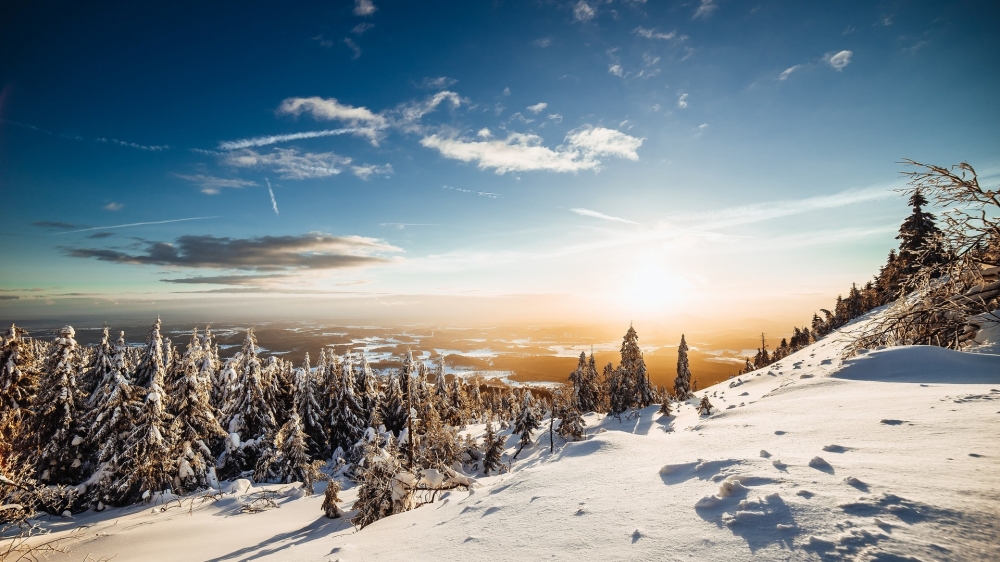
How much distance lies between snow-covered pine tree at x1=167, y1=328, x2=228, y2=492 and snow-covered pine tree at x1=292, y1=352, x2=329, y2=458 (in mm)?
8072

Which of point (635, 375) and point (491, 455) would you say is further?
point (635, 375)

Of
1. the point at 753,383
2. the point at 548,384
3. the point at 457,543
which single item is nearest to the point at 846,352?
the point at 457,543

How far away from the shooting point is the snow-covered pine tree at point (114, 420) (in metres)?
18.9

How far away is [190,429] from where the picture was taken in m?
20.9

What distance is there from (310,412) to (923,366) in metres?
36.1

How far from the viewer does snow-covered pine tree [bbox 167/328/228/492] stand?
20312 mm

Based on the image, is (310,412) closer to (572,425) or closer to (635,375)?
(572,425)

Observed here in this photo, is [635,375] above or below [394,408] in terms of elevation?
above

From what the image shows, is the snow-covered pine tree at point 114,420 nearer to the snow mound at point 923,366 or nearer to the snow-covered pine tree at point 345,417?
the snow-covered pine tree at point 345,417

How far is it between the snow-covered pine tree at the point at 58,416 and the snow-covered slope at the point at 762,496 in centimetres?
1487

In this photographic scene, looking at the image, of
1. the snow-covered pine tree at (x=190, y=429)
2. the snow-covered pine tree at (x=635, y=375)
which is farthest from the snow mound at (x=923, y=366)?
the snow-covered pine tree at (x=190, y=429)

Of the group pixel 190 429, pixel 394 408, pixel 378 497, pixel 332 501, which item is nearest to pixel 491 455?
pixel 394 408

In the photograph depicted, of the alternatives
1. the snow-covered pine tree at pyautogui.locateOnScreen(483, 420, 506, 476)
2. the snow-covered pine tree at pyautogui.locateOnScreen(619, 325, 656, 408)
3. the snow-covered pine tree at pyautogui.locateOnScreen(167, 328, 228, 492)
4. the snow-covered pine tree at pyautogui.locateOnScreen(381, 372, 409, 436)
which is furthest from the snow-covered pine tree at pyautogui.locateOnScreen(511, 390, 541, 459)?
the snow-covered pine tree at pyautogui.locateOnScreen(167, 328, 228, 492)

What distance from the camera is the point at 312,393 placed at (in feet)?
101
